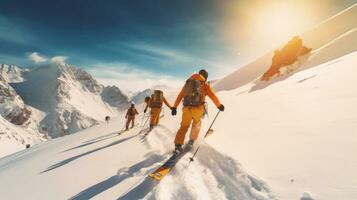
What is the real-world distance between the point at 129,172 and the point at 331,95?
8.59 metres

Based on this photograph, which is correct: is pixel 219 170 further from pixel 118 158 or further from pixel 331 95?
pixel 331 95

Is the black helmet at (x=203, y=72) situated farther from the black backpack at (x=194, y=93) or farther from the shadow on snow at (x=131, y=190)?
the shadow on snow at (x=131, y=190)

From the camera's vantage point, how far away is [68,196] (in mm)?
5566

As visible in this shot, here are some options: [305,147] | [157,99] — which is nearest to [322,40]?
[157,99]

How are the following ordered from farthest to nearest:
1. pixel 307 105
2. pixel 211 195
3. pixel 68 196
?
pixel 307 105, pixel 68 196, pixel 211 195

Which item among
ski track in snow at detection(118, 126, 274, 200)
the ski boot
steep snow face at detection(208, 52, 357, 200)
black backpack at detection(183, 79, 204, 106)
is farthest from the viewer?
black backpack at detection(183, 79, 204, 106)

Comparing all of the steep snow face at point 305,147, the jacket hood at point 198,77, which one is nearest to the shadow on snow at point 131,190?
the steep snow face at point 305,147

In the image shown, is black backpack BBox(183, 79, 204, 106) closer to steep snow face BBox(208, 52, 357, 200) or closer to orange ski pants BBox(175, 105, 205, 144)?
orange ski pants BBox(175, 105, 205, 144)

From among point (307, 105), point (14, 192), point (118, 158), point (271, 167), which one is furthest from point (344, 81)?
point (14, 192)

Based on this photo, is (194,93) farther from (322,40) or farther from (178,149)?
(322,40)

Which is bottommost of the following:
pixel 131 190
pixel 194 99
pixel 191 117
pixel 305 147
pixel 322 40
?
pixel 305 147

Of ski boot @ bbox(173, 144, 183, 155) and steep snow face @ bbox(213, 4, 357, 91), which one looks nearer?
ski boot @ bbox(173, 144, 183, 155)

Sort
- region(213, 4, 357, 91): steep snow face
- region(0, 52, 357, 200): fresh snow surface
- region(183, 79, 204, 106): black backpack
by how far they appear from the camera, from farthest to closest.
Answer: region(213, 4, 357, 91): steep snow face < region(183, 79, 204, 106): black backpack < region(0, 52, 357, 200): fresh snow surface

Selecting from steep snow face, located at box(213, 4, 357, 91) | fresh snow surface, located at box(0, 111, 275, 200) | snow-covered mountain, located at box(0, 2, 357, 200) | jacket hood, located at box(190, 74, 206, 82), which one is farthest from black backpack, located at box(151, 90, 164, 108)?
steep snow face, located at box(213, 4, 357, 91)
